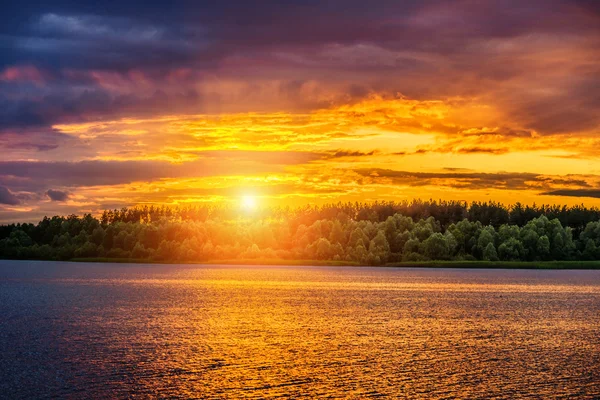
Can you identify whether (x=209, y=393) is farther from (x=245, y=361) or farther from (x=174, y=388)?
(x=245, y=361)

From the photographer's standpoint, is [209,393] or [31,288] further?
[31,288]

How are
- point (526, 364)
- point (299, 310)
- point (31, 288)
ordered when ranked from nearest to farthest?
point (526, 364) → point (299, 310) → point (31, 288)

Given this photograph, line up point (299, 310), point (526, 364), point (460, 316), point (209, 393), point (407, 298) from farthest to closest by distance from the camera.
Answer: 1. point (407, 298)
2. point (299, 310)
3. point (460, 316)
4. point (526, 364)
5. point (209, 393)

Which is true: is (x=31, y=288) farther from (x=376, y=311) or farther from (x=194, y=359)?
(x=194, y=359)

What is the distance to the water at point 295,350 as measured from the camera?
146 ft


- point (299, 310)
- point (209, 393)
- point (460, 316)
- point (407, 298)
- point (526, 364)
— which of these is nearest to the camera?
point (209, 393)

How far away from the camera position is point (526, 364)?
5369 cm

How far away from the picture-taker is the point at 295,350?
196 ft

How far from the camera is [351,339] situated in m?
67.4

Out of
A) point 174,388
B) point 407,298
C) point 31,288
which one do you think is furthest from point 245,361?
point 31,288

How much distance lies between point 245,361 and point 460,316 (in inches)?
1817

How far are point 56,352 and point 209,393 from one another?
2005cm

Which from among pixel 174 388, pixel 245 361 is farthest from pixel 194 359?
pixel 174 388

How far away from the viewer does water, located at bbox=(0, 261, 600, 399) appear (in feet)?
146
